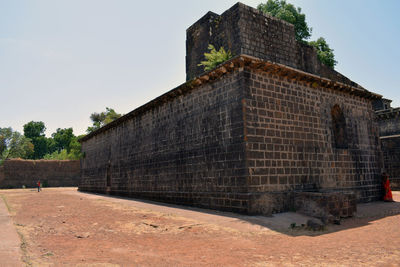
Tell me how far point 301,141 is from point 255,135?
205 centimetres

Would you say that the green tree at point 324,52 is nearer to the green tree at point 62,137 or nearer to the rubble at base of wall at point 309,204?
the rubble at base of wall at point 309,204

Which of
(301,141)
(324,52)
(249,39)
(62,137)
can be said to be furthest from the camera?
(62,137)

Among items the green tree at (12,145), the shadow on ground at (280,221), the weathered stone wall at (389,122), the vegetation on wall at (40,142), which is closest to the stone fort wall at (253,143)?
the shadow on ground at (280,221)

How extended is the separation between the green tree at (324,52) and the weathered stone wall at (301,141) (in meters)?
15.2

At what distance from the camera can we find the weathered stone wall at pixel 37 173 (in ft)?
88.2

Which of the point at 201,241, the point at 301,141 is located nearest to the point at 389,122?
the point at 301,141

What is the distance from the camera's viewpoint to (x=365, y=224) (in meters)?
6.94

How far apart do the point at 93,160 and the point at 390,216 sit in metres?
18.2

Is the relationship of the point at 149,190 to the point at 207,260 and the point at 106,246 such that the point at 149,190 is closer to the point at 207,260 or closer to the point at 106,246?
the point at 106,246

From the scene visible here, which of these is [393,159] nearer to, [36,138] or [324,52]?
[324,52]

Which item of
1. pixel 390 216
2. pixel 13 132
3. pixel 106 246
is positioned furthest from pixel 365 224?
pixel 13 132

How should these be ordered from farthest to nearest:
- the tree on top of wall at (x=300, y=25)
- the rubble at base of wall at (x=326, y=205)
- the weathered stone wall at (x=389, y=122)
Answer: the tree on top of wall at (x=300, y=25)
the weathered stone wall at (x=389, y=122)
the rubble at base of wall at (x=326, y=205)

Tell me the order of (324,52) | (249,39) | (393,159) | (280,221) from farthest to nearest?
(324,52) → (393,159) → (249,39) → (280,221)

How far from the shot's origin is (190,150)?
10.1 metres
